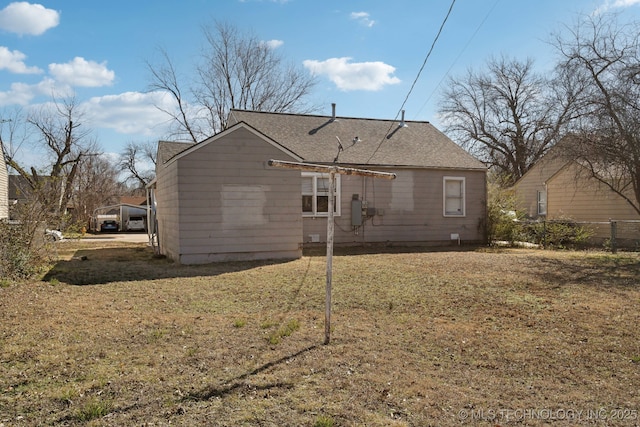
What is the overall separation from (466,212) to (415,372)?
43.5 ft

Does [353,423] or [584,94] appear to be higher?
[584,94]

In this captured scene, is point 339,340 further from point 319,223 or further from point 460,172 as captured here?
point 460,172

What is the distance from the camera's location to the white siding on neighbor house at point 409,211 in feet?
50.6

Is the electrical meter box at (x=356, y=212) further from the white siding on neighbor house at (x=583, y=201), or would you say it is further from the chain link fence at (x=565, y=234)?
the white siding on neighbor house at (x=583, y=201)

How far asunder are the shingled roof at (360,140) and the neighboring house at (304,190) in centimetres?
4

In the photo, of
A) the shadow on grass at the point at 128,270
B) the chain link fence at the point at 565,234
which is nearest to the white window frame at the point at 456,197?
the chain link fence at the point at 565,234

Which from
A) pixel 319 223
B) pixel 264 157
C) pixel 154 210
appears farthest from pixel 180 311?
pixel 154 210

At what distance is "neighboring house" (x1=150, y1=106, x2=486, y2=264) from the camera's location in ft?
37.8

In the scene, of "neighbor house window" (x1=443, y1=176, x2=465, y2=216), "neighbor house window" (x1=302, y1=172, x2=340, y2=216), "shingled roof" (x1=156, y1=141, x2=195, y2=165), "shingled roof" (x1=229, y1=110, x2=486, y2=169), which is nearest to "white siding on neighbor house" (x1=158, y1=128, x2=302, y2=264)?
"shingled roof" (x1=156, y1=141, x2=195, y2=165)

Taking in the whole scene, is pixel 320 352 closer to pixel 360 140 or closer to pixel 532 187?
pixel 360 140

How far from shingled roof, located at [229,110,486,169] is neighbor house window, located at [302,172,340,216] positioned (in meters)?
0.56

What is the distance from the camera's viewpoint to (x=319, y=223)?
15.2m

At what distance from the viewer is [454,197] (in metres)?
16.8

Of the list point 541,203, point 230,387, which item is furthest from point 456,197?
point 230,387
